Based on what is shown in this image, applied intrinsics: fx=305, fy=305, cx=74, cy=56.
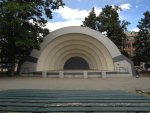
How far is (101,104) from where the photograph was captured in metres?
7.35

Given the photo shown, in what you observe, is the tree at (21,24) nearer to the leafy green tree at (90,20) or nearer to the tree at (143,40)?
the tree at (143,40)

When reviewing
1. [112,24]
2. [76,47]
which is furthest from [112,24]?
[76,47]

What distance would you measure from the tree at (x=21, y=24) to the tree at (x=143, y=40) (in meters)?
17.2

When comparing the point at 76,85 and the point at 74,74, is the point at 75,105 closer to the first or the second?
the point at 76,85

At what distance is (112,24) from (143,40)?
9.83m

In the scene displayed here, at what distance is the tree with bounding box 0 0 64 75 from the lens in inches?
1287

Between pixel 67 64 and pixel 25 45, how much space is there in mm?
21460

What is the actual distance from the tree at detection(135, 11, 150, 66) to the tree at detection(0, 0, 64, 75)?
17.2m

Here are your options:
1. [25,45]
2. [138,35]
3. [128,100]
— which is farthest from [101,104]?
[138,35]

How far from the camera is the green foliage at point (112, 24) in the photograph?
60878 millimetres

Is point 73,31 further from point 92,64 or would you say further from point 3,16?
point 3,16

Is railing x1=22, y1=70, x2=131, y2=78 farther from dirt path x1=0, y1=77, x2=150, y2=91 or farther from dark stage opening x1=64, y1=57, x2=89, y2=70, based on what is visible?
dark stage opening x1=64, y1=57, x2=89, y2=70

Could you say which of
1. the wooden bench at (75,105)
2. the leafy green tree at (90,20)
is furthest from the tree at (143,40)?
the wooden bench at (75,105)

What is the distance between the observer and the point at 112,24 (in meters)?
60.3
